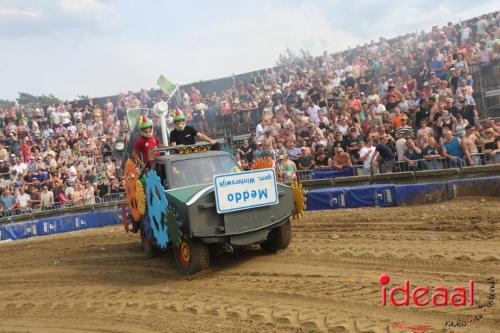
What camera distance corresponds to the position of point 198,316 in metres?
6.04

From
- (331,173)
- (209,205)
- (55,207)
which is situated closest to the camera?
(209,205)

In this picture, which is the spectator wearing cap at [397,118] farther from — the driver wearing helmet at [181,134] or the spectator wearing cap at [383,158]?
the driver wearing helmet at [181,134]

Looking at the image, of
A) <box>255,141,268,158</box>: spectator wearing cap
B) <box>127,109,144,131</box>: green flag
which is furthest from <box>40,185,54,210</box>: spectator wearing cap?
<box>255,141,268,158</box>: spectator wearing cap

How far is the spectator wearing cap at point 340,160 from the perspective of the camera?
14805 millimetres

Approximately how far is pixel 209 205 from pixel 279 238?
1.60m

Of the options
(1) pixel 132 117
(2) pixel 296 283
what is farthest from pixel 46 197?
(2) pixel 296 283

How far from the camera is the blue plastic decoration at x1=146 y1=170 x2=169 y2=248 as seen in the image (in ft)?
26.9

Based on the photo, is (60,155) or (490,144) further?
(60,155)

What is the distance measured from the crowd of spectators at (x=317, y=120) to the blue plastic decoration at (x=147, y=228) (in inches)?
225

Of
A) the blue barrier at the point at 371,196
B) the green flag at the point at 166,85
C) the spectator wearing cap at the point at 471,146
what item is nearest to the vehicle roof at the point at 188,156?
the blue barrier at the point at 371,196

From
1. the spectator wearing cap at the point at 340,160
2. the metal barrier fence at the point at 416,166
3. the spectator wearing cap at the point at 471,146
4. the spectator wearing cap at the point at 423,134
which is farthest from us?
the spectator wearing cap at the point at 340,160

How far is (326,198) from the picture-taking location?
13.9m

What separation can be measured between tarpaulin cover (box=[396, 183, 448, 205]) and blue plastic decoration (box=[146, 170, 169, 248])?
6.36 metres

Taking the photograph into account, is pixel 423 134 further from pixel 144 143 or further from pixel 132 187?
pixel 132 187
